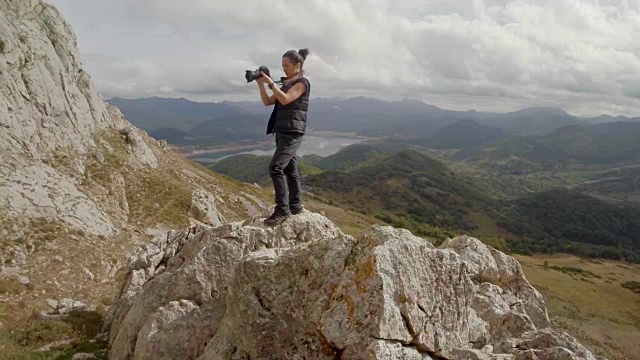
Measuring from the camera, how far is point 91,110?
56062mm

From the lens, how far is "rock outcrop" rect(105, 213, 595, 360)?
10430mm

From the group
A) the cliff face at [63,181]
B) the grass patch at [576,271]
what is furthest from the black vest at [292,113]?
the grass patch at [576,271]

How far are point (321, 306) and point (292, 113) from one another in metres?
6.17

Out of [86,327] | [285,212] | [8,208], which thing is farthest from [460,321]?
[8,208]

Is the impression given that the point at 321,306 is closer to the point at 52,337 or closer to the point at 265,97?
the point at 265,97

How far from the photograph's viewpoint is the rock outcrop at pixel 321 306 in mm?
10430

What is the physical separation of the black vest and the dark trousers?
0.34m

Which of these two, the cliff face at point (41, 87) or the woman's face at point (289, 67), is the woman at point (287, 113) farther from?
the cliff face at point (41, 87)

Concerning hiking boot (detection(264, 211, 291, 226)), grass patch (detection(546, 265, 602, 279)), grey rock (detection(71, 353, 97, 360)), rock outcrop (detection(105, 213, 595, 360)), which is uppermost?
hiking boot (detection(264, 211, 291, 226))

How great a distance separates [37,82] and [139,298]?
4133 cm

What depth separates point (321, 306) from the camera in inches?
442

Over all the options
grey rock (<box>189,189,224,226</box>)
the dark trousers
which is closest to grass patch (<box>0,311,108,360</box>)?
the dark trousers

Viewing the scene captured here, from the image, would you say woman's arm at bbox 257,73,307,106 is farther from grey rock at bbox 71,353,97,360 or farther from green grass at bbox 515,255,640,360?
green grass at bbox 515,255,640,360

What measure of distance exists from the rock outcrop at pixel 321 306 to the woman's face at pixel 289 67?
5.50 meters
